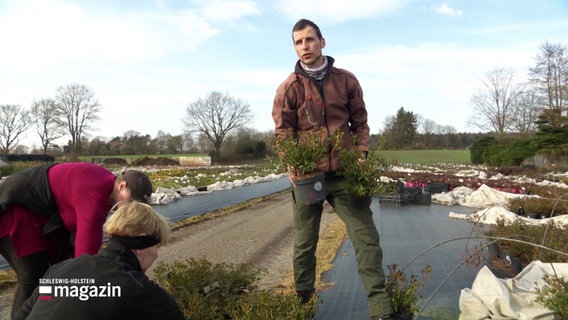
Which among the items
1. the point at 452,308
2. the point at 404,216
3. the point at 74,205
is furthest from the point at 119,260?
the point at 404,216

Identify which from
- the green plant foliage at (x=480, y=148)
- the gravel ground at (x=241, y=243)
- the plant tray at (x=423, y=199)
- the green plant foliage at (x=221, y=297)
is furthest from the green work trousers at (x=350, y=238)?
the green plant foliage at (x=480, y=148)

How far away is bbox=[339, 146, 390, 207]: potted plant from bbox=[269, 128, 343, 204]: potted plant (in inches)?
4.9

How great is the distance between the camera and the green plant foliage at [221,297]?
2.22 metres

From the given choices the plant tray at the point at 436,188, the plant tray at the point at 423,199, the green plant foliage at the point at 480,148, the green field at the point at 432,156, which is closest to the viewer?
the plant tray at the point at 423,199

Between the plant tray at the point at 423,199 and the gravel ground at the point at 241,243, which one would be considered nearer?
the gravel ground at the point at 241,243

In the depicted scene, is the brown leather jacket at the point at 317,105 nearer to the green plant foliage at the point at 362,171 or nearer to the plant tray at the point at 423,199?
the green plant foliage at the point at 362,171

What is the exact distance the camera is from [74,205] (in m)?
2.39

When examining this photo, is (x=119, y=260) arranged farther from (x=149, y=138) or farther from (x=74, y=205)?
(x=149, y=138)

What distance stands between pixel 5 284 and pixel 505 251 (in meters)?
5.21

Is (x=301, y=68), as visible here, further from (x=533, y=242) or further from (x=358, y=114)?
(x=533, y=242)
